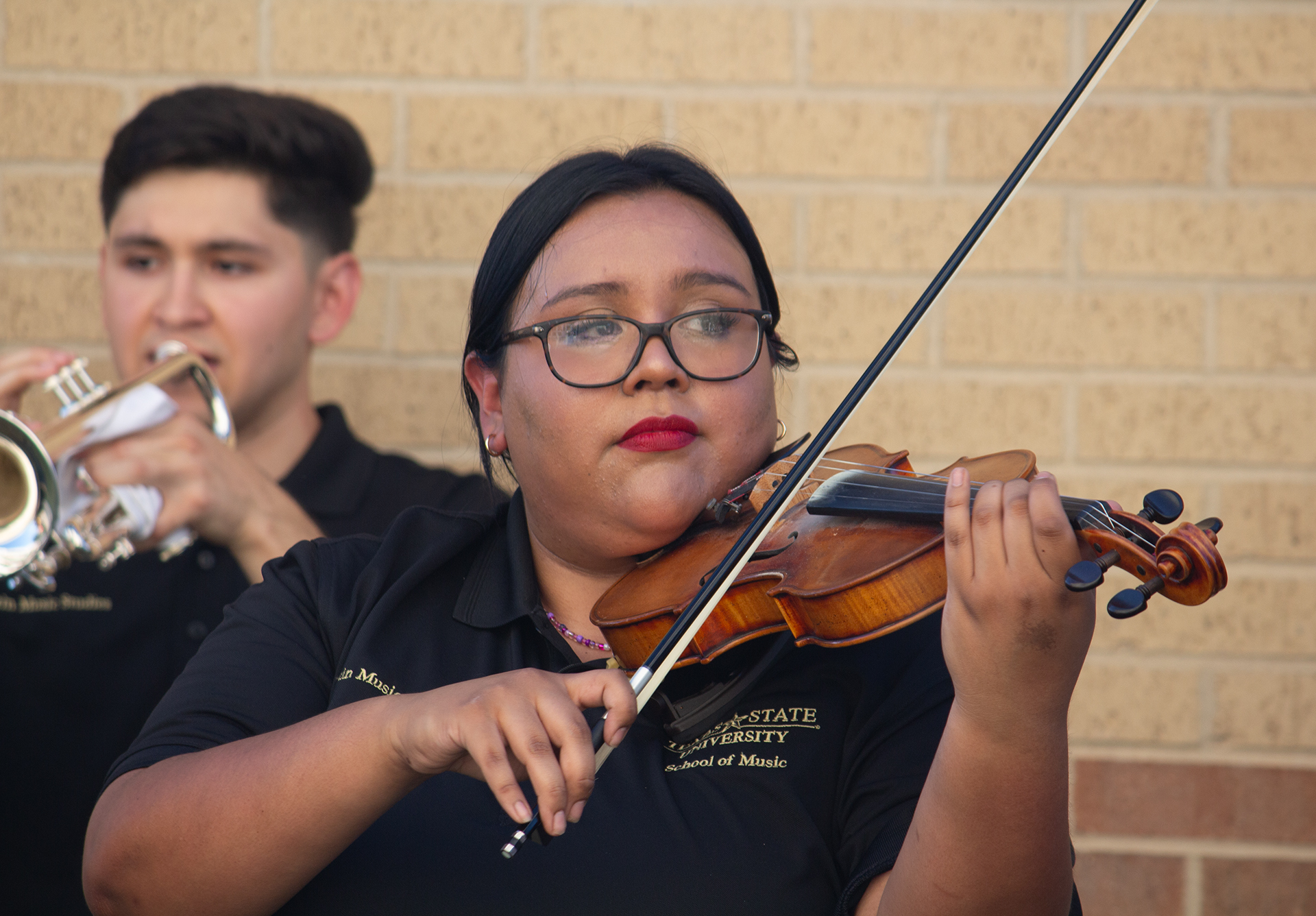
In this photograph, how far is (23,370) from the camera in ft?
6.16

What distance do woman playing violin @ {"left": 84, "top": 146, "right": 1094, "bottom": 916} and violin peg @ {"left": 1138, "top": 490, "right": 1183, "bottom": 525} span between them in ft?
0.34

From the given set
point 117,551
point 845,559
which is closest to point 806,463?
point 845,559

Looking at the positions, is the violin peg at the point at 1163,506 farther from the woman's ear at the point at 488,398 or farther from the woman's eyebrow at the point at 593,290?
the woman's ear at the point at 488,398

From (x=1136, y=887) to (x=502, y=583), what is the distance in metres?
1.43

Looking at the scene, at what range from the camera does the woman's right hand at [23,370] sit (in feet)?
6.14

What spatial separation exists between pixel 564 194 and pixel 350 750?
72 cm

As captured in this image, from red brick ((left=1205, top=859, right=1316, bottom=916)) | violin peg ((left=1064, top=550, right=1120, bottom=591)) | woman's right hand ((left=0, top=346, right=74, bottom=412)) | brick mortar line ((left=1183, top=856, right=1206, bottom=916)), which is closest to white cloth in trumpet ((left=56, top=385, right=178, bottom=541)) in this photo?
woman's right hand ((left=0, top=346, right=74, bottom=412))

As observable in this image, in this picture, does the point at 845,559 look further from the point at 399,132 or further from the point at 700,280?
the point at 399,132

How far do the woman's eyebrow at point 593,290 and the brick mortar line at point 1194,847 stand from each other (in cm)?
139

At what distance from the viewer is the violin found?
0.98 meters

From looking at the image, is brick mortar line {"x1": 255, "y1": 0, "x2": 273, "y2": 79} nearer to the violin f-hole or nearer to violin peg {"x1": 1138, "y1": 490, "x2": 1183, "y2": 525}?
the violin f-hole

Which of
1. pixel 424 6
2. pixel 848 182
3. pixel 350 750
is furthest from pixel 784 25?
pixel 350 750

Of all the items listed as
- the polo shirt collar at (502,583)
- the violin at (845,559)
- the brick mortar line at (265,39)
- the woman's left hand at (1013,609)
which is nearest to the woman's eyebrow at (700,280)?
the violin at (845,559)

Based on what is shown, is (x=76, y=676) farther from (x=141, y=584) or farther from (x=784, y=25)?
(x=784, y=25)
